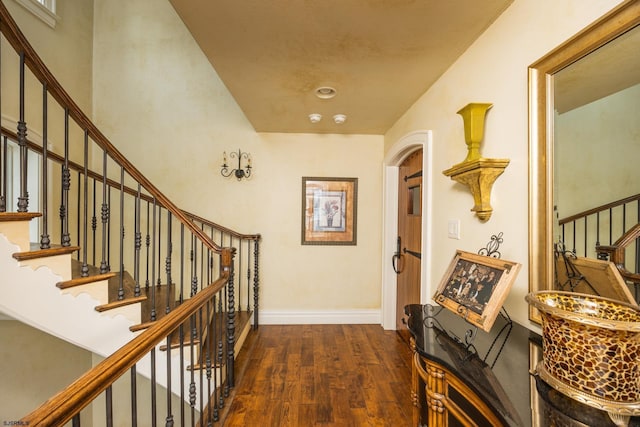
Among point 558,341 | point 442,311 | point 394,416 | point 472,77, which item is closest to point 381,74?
point 472,77

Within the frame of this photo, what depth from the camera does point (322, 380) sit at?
2.40m

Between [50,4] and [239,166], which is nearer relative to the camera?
[50,4]

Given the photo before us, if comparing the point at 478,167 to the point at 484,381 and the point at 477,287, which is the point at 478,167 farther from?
the point at 484,381

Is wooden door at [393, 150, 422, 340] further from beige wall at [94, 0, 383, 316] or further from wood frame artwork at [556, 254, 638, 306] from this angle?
wood frame artwork at [556, 254, 638, 306]

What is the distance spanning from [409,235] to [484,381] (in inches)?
88.4

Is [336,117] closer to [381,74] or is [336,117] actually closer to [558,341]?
[381,74]

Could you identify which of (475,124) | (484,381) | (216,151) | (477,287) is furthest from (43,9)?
(484,381)

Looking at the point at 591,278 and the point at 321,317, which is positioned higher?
the point at 591,278

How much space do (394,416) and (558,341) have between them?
165 centimetres

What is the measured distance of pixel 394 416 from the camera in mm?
2010

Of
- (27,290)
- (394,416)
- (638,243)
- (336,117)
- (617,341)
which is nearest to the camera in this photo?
(617,341)

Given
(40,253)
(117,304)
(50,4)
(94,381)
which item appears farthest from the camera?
(50,4)

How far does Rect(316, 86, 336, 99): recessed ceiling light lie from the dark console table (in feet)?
5.96

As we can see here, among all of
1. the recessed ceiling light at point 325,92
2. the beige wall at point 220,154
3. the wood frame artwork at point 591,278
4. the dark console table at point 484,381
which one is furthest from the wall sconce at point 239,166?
the wood frame artwork at point 591,278
